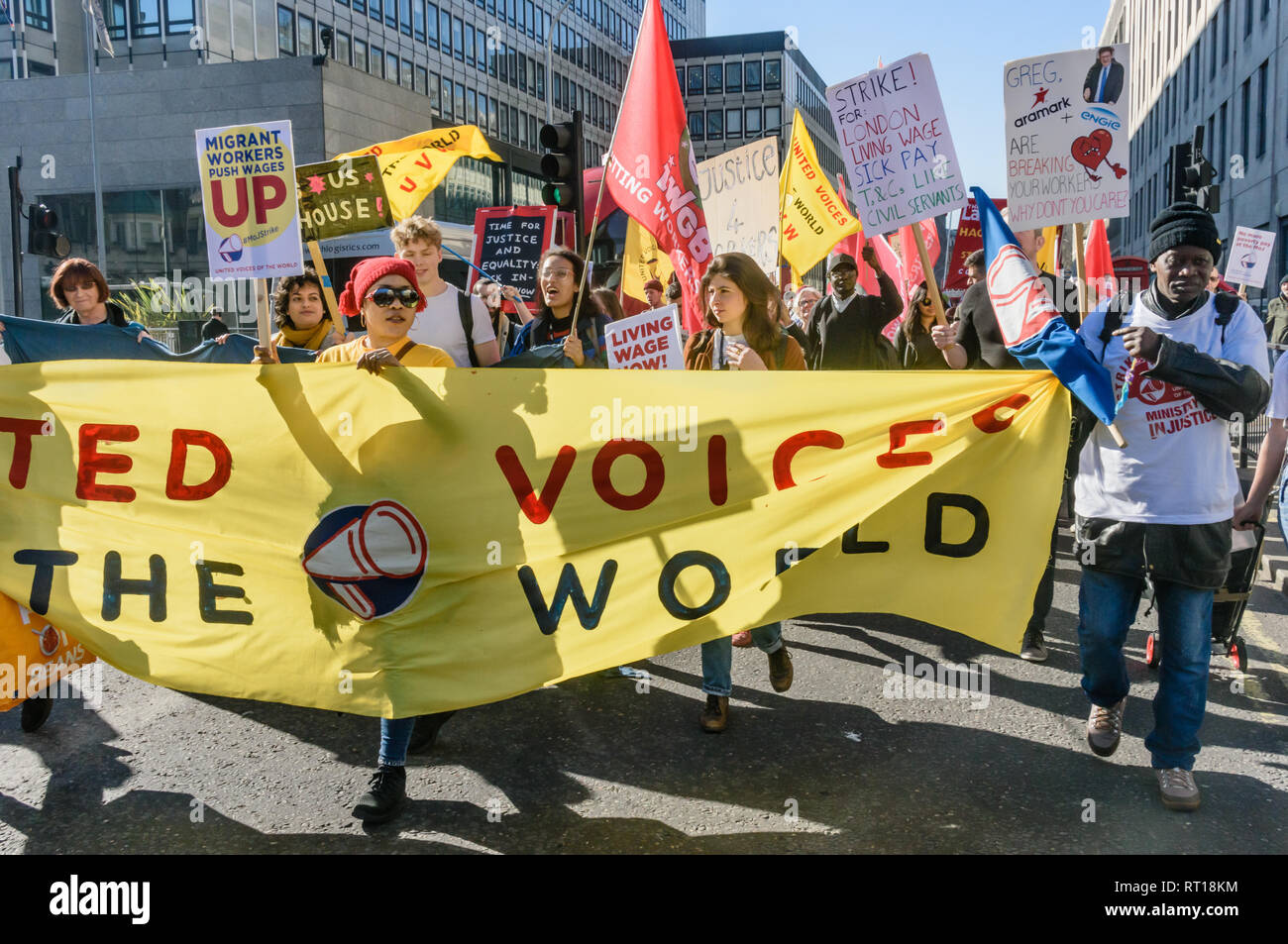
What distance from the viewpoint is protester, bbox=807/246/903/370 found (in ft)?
26.2

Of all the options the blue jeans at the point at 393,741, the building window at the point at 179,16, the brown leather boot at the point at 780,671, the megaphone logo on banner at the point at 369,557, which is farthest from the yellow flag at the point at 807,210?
the building window at the point at 179,16

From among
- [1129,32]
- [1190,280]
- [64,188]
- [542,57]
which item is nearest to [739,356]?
[1190,280]

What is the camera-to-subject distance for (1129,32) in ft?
212

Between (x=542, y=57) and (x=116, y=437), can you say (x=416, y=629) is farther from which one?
(x=542, y=57)

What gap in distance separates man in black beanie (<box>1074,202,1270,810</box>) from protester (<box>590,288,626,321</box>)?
2.68 m

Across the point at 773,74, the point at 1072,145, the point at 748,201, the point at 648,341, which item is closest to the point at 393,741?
the point at 648,341

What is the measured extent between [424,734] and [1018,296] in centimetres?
291

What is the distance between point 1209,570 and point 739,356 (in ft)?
6.53

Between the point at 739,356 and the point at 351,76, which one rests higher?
the point at 351,76

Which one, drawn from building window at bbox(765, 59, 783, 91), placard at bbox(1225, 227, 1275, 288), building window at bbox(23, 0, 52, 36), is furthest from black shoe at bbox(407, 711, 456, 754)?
building window at bbox(765, 59, 783, 91)

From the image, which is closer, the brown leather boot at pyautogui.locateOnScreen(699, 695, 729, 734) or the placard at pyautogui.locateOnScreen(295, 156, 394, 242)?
the brown leather boot at pyautogui.locateOnScreen(699, 695, 729, 734)

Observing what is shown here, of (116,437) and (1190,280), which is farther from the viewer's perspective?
(116,437)

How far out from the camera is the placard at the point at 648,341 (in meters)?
5.00

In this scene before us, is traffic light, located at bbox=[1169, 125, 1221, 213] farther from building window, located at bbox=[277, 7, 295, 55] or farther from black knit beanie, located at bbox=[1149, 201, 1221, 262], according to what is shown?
building window, located at bbox=[277, 7, 295, 55]
